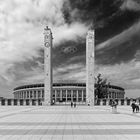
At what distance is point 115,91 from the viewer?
14088cm

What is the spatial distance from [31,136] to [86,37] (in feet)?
218

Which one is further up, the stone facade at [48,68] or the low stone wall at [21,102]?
the stone facade at [48,68]

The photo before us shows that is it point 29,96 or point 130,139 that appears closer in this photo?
point 130,139

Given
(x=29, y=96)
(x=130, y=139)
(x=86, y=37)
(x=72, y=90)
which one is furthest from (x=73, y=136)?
(x=29, y=96)

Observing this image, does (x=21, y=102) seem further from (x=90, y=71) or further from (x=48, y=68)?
(x=90, y=71)

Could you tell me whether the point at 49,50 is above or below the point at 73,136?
above

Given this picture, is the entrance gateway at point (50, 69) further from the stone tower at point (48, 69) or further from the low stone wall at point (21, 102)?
the low stone wall at point (21, 102)

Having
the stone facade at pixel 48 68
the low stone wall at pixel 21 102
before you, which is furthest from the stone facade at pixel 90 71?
the low stone wall at pixel 21 102

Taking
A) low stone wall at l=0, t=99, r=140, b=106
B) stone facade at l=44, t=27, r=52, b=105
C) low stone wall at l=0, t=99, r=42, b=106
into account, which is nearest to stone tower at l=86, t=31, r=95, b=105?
low stone wall at l=0, t=99, r=140, b=106

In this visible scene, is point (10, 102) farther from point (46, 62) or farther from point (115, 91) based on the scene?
point (115, 91)

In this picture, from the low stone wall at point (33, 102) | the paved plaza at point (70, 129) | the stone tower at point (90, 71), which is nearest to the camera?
the paved plaza at point (70, 129)

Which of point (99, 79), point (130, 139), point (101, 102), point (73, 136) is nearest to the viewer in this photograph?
point (130, 139)

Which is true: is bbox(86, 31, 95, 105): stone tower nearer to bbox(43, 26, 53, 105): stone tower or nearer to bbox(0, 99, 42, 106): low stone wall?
bbox(43, 26, 53, 105): stone tower

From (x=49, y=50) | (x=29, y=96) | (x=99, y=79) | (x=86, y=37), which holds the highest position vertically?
(x=86, y=37)
